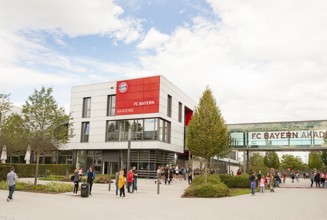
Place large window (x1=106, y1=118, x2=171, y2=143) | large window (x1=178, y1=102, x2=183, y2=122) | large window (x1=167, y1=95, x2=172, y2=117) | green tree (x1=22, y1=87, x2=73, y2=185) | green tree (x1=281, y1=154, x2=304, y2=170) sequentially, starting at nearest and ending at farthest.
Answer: green tree (x1=22, y1=87, x2=73, y2=185), large window (x1=106, y1=118, x2=171, y2=143), large window (x1=167, y1=95, x2=172, y2=117), large window (x1=178, y1=102, x2=183, y2=122), green tree (x1=281, y1=154, x2=304, y2=170)

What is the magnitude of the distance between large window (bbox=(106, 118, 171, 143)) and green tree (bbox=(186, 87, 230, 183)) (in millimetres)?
12589

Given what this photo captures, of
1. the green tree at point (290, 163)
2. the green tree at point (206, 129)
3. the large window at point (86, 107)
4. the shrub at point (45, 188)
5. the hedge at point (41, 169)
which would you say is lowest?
the shrub at point (45, 188)

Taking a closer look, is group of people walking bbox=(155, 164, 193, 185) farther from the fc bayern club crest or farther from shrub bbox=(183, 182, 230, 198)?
the fc bayern club crest

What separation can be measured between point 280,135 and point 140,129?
15850 mm

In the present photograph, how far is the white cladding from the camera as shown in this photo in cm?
3922

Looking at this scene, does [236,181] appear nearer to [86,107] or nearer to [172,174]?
[172,174]

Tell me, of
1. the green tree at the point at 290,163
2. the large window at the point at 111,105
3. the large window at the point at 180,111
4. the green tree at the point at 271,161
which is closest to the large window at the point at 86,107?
the large window at the point at 111,105

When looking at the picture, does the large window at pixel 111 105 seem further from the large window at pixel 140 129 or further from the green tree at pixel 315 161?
the green tree at pixel 315 161

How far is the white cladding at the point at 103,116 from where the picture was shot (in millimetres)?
39219

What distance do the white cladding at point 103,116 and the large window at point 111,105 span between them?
378mm

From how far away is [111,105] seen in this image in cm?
4194

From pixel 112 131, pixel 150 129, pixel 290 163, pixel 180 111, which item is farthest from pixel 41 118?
pixel 290 163

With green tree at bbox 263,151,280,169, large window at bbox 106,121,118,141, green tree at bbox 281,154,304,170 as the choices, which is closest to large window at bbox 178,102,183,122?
large window at bbox 106,121,118,141

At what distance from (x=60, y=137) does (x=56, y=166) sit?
1791 cm
